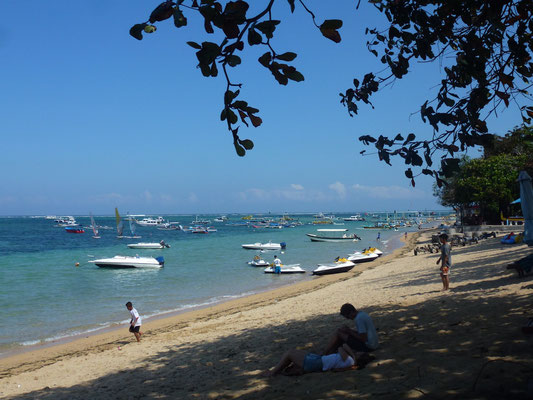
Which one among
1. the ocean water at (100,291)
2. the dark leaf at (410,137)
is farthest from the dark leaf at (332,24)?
the ocean water at (100,291)

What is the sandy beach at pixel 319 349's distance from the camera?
510 centimetres

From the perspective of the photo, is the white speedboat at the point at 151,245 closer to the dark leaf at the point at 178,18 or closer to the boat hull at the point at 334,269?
the boat hull at the point at 334,269

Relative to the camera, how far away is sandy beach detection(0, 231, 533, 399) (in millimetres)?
5102

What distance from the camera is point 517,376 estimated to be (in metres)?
4.46

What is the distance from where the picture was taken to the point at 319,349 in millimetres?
7902

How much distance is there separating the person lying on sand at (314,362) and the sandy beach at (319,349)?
0.13 metres

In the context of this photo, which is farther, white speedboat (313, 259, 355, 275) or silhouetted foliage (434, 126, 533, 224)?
silhouetted foliage (434, 126, 533, 224)

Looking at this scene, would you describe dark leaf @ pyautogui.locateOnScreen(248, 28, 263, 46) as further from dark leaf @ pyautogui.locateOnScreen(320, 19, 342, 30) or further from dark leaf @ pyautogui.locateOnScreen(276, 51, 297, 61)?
dark leaf @ pyautogui.locateOnScreen(320, 19, 342, 30)

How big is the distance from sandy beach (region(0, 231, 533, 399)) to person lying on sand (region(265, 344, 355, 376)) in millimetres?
130

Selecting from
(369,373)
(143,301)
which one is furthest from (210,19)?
(143,301)

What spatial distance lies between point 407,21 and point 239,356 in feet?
23.2

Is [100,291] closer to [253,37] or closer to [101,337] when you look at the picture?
A: [101,337]

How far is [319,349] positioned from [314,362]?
1623 millimetres

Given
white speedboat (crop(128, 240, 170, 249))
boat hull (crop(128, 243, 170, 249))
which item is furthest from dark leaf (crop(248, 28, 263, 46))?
boat hull (crop(128, 243, 170, 249))
